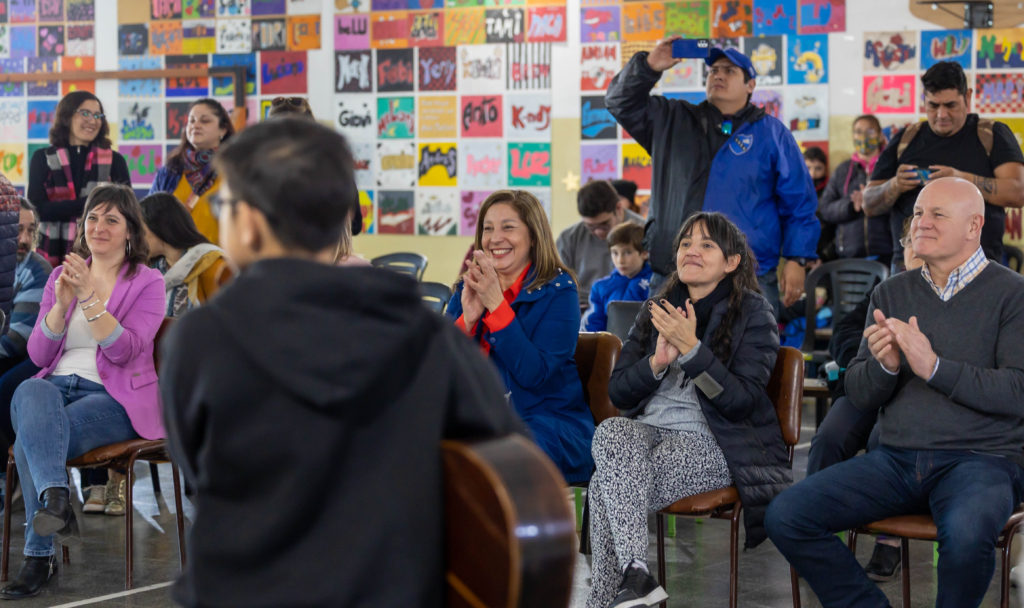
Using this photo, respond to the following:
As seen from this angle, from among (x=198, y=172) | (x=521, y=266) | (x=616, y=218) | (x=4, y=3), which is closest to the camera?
(x=521, y=266)

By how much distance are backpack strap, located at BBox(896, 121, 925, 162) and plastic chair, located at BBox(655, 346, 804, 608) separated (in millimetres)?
1987

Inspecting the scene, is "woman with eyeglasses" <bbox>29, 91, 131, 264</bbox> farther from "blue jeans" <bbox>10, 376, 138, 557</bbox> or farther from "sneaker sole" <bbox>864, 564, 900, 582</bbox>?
"sneaker sole" <bbox>864, 564, 900, 582</bbox>

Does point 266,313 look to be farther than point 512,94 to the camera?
No

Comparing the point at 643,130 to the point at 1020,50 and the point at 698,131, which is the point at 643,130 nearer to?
the point at 698,131

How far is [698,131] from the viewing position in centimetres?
459

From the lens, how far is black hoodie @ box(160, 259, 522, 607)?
4.65 ft

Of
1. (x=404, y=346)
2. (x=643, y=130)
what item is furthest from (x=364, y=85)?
(x=404, y=346)

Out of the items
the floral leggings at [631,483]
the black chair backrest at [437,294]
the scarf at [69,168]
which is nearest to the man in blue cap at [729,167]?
the black chair backrest at [437,294]

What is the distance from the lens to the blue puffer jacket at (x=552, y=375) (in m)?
3.44

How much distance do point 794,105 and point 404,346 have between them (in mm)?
6766

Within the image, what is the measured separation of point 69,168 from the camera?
598 cm

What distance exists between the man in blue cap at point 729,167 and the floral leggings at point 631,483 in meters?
1.29

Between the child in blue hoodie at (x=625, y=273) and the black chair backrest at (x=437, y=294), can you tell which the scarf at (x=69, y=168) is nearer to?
the black chair backrest at (x=437, y=294)

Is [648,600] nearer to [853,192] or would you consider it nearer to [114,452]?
[114,452]
